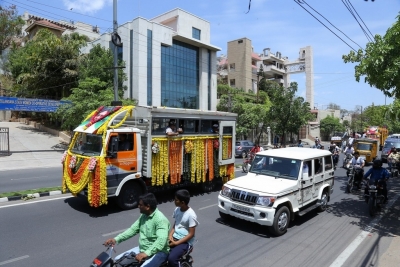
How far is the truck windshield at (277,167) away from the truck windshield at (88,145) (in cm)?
417

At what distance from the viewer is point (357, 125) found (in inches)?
2788

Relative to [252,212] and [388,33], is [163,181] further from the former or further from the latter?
[388,33]

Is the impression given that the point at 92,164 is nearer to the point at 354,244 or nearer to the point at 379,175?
the point at 354,244

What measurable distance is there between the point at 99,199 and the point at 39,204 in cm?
261

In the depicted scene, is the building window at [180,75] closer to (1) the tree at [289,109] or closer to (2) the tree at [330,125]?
(1) the tree at [289,109]

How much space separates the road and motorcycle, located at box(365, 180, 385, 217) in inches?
12.7

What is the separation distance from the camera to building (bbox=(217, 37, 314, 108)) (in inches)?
1977

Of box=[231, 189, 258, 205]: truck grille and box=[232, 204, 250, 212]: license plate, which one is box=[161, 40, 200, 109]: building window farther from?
box=[232, 204, 250, 212]: license plate

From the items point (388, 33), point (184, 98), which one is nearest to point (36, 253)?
point (388, 33)

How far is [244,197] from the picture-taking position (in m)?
6.70

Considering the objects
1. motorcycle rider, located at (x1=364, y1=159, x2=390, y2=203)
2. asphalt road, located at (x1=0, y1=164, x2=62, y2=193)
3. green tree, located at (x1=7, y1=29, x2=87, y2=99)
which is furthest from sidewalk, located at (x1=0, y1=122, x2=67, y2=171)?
motorcycle rider, located at (x1=364, y1=159, x2=390, y2=203)

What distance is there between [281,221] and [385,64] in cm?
491

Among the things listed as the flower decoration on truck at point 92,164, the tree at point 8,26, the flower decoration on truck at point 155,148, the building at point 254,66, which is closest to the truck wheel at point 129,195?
the flower decoration on truck at point 155,148

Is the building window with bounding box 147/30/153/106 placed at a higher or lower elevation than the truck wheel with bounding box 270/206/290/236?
higher
